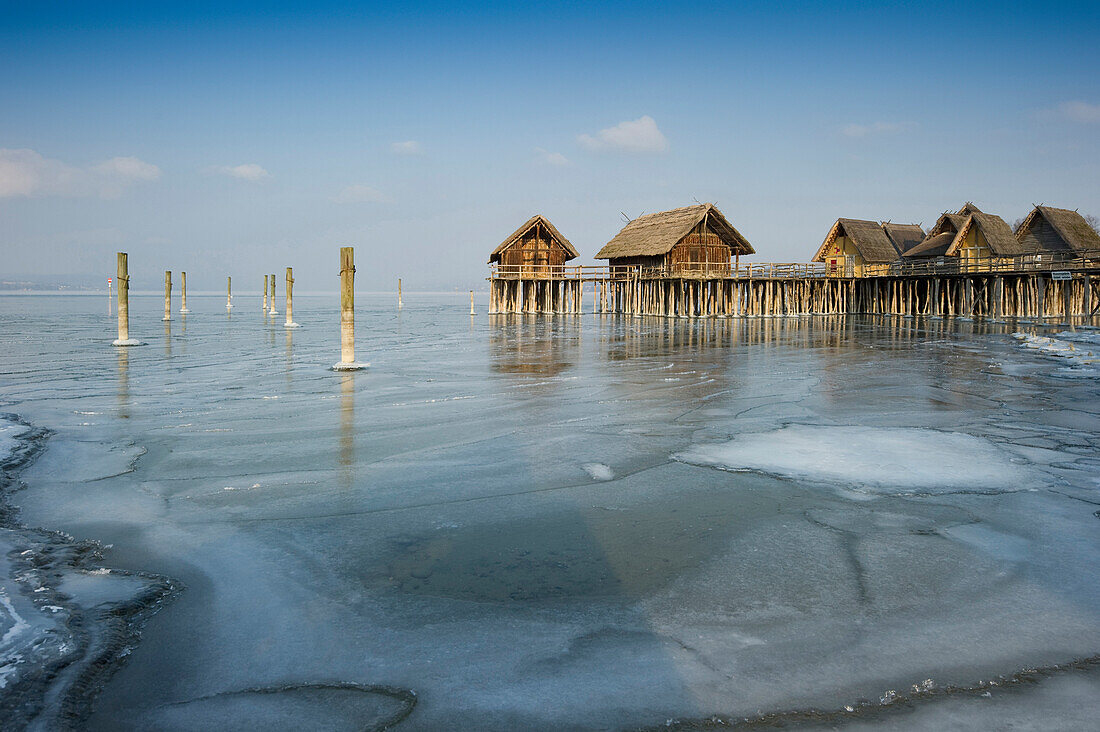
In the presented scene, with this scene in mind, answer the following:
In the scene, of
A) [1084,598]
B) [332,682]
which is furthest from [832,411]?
[332,682]

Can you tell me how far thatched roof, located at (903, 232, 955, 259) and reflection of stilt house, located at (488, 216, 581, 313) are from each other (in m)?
22.0

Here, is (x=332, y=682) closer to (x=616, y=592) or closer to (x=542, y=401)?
(x=616, y=592)

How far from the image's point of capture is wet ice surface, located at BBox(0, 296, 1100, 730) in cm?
360

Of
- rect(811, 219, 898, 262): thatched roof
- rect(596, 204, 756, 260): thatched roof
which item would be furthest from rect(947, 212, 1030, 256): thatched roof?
rect(596, 204, 756, 260): thatched roof

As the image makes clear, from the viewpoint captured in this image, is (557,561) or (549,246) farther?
(549,246)

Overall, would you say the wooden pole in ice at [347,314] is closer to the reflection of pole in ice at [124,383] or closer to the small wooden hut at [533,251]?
the reflection of pole in ice at [124,383]

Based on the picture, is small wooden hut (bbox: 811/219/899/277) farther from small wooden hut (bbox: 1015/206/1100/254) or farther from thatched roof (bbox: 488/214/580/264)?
thatched roof (bbox: 488/214/580/264)

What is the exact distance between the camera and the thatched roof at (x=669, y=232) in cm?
4712

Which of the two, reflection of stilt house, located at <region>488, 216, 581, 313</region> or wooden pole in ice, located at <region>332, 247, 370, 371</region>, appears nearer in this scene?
wooden pole in ice, located at <region>332, 247, 370, 371</region>

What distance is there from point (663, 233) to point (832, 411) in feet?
130

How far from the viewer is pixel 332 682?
3645 mm

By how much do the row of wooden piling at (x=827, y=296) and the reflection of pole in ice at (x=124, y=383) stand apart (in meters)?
32.3

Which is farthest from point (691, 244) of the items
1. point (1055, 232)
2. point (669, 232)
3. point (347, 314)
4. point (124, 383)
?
point (124, 383)

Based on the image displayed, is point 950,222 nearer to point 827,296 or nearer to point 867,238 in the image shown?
point 867,238
